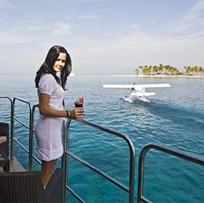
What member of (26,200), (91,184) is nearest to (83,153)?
(91,184)

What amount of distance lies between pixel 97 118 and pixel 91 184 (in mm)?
8976

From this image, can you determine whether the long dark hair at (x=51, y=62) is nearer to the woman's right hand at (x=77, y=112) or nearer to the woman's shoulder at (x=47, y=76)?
the woman's shoulder at (x=47, y=76)

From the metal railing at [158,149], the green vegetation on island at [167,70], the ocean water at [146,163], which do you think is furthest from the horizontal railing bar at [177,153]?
the green vegetation on island at [167,70]

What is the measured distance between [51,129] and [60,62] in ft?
1.30

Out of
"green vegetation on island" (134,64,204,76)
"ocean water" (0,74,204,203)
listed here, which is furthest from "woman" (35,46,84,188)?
"green vegetation on island" (134,64,204,76)

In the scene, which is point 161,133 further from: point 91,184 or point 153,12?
point 153,12

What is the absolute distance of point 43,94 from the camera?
1475 millimetres

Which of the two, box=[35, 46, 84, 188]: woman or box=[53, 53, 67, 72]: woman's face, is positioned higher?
box=[53, 53, 67, 72]: woman's face

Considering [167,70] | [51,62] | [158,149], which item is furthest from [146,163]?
[167,70]

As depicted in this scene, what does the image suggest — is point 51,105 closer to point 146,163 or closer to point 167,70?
point 146,163

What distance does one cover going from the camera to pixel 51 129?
1574mm

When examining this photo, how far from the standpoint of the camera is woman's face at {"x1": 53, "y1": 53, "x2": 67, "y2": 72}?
158 cm

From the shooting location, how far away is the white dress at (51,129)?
59.8 inches

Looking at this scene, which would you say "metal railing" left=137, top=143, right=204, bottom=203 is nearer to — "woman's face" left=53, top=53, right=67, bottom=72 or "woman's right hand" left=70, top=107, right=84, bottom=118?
"woman's right hand" left=70, top=107, right=84, bottom=118
